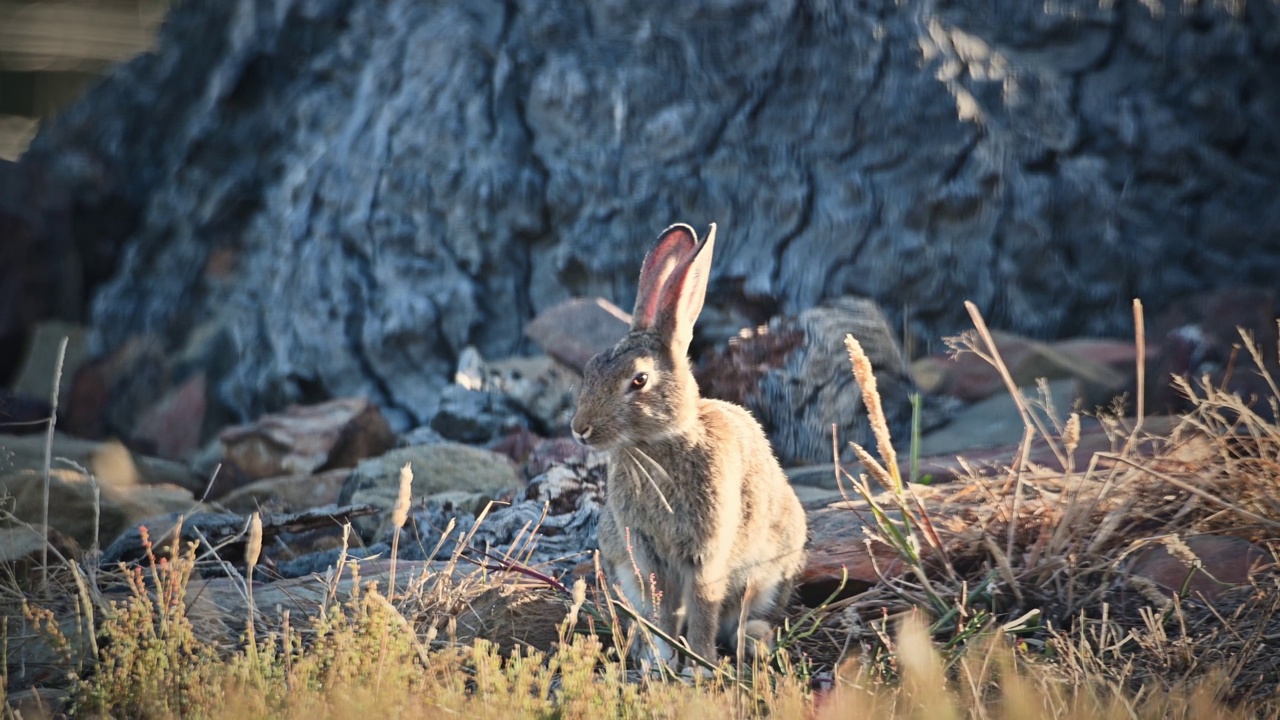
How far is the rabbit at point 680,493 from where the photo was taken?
381 centimetres

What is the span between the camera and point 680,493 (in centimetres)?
384

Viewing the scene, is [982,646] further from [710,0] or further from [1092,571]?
[710,0]

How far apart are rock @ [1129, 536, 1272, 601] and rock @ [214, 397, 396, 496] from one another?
415 cm

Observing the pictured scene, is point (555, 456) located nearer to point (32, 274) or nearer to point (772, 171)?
point (772, 171)

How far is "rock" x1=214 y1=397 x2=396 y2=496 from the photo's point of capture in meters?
6.38

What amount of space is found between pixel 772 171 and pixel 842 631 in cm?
421

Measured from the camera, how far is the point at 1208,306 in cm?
664

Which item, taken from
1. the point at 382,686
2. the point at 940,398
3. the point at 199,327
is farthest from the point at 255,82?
the point at 382,686

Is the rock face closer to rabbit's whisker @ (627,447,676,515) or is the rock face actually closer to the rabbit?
the rabbit

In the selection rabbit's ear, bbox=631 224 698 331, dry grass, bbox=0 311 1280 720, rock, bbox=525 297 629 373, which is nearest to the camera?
dry grass, bbox=0 311 1280 720

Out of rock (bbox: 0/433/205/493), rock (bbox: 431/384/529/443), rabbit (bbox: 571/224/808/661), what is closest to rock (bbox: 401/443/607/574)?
rabbit (bbox: 571/224/808/661)

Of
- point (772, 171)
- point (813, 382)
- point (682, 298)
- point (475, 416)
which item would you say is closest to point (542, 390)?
point (475, 416)

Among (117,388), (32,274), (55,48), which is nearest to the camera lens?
(117,388)

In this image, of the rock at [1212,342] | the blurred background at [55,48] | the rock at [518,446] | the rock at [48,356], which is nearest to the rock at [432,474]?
the rock at [518,446]
